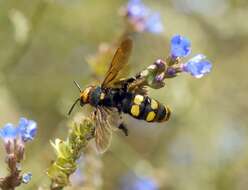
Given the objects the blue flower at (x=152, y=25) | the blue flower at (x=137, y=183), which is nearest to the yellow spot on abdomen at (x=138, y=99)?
the blue flower at (x=152, y=25)

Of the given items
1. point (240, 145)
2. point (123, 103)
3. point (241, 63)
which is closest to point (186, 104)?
point (240, 145)

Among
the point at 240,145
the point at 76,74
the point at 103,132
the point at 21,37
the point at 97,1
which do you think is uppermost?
the point at 97,1

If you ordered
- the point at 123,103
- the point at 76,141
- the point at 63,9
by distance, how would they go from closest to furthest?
the point at 76,141, the point at 123,103, the point at 63,9

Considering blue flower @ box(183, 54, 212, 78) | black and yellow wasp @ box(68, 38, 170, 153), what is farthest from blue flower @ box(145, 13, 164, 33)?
blue flower @ box(183, 54, 212, 78)

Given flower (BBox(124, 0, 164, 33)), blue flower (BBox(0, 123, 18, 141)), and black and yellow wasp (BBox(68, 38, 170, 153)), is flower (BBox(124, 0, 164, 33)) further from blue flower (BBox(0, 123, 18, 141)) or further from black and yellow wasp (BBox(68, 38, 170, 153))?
blue flower (BBox(0, 123, 18, 141))

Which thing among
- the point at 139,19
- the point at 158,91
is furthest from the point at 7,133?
the point at 158,91

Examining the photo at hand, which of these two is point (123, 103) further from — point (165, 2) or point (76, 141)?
point (165, 2)
